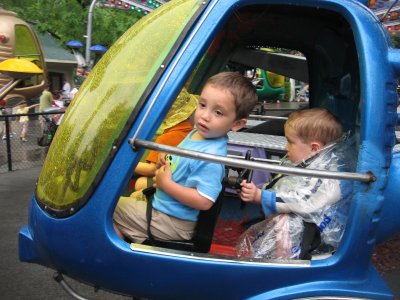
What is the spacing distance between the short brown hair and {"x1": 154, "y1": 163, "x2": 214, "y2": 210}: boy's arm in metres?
0.55

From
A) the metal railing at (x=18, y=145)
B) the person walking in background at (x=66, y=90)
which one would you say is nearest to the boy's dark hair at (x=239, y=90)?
the metal railing at (x=18, y=145)

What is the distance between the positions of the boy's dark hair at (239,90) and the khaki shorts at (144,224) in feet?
1.66

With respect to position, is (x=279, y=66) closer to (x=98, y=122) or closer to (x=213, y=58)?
(x=213, y=58)

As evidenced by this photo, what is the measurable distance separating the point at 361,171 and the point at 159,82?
79cm

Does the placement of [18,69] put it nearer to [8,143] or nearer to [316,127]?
[316,127]

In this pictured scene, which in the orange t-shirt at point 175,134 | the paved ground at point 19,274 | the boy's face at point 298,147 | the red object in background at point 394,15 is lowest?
the paved ground at point 19,274

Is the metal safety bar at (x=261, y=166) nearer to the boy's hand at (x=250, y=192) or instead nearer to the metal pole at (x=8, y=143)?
the boy's hand at (x=250, y=192)

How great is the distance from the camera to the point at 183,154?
1562 millimetres

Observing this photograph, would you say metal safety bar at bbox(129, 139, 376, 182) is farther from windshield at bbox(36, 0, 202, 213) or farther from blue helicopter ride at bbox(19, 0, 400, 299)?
windshield at bbox(36, 0, 202, 213)

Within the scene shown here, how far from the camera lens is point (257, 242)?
6.41 ft

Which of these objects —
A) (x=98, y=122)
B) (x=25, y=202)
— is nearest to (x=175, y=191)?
(x=98, y=122)

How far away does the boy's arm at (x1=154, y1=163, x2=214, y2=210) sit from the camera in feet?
5.77

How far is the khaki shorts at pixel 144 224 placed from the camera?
6.21 ft

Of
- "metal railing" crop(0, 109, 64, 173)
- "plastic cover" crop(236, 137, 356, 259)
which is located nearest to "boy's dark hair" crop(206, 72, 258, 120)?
"plastic cover" crop(236, 137, 356, 259)
